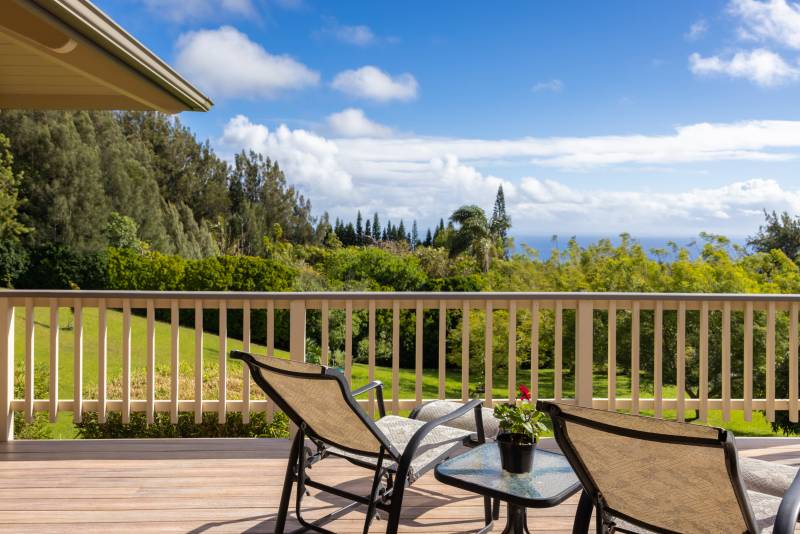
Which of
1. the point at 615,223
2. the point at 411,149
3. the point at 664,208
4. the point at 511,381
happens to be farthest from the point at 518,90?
the point at 511,381

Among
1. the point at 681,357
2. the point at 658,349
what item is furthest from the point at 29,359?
the point at 681,357

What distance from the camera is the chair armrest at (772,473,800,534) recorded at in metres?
1.77

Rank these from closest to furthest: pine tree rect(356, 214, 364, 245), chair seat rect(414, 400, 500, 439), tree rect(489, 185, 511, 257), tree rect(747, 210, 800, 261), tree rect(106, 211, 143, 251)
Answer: chair seat rect(414, 400, 500, 439) < tree rect(747, 210, 800, 261) < tree rect(106, 211, 143, 251) < tree rect(489, 185, 511, 257) < pine tree rect(356, 214, 364, 245)

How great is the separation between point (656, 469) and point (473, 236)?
23022 millimetres

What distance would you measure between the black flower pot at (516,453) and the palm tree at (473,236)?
66.0ft

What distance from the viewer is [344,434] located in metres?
2.75

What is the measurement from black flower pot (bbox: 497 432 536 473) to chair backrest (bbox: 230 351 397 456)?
41 cm

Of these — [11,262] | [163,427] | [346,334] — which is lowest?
[163,427]

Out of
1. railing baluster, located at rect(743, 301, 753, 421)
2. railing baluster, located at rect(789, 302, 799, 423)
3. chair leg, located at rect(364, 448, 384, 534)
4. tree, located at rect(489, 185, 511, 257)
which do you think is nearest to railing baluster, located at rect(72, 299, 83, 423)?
chair leg, located at rect(364, 448, 384, 534)

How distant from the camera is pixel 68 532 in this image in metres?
2.97

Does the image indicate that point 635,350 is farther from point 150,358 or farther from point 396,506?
point 150,358

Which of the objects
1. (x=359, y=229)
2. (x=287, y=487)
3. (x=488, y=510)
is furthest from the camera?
(x=359, y=229)

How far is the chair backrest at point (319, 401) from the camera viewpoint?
2.54 metres

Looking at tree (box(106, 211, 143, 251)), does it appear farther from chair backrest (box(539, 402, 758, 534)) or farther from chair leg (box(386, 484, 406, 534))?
chair backrest (box(539, 402, 758, 534))
